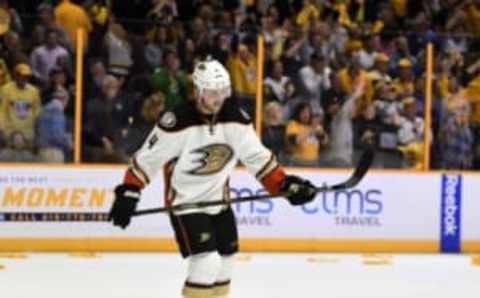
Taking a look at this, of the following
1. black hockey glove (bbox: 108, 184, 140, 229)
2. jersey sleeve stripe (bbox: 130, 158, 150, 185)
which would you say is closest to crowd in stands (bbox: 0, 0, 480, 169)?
jersey sleeve stripe (bbox: 130, 158, 150, 185)

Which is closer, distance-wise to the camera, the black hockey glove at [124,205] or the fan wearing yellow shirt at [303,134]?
the black hockey glove at [124,205]

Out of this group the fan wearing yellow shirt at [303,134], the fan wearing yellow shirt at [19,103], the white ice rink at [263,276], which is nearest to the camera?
the white ice rink at [263,276]

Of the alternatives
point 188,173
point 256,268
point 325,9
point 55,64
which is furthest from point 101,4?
point 188,173

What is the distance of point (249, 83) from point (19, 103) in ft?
6.32

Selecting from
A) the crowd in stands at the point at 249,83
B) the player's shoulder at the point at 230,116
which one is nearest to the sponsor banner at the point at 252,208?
the crowd in stands at the point at 249,83

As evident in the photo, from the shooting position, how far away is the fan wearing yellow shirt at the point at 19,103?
9469mm

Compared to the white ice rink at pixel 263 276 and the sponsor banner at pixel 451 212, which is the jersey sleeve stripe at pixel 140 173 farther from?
the sponsor banner at pixel 451 212

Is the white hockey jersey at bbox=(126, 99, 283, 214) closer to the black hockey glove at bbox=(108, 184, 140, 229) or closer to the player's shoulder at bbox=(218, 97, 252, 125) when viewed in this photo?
the player's shoulder at bbox=(218, 97, 252, 125)

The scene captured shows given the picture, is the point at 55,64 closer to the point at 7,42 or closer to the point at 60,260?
the point at 7,42

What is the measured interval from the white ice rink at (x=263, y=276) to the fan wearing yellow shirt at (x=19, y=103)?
1047 millimetres

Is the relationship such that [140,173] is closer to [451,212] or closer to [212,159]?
[212,159]

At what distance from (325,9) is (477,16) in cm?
169

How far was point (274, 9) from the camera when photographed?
11.6 metres

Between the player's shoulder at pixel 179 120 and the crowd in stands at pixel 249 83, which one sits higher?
the player's shoulder at pixel 179 120
